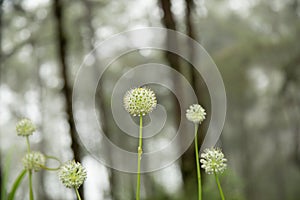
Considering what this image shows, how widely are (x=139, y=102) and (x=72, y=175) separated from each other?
0.84 ft

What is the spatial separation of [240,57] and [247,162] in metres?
5.91

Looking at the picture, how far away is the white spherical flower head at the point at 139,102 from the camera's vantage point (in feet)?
3.37

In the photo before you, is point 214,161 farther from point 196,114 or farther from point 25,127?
point 25,127

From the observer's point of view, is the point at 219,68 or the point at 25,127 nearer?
the point at 25,127

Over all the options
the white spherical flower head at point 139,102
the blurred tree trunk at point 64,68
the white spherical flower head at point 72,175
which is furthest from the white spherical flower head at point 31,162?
the blurred tree trunk at point 64,68

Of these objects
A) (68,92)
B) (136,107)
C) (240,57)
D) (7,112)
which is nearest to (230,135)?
(240,57)

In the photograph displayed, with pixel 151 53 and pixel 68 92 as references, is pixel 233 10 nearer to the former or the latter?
pixel 151 53

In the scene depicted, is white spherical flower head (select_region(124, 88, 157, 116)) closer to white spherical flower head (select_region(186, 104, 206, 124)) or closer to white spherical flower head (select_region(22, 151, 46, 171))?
white spherical flower head (select_region(186, 104, 206, 124))

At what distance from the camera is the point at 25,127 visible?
126 cm

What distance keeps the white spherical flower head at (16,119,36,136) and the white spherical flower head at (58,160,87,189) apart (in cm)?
32

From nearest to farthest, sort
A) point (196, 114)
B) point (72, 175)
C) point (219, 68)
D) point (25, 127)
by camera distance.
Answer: point (72, 175) → point (196, 114) → point (25, 127) → point (219, 68)

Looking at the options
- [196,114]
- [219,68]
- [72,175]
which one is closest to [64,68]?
[196,114]

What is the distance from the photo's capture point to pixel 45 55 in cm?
1426

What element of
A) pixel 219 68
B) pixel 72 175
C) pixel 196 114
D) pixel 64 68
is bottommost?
pixel 72 175
